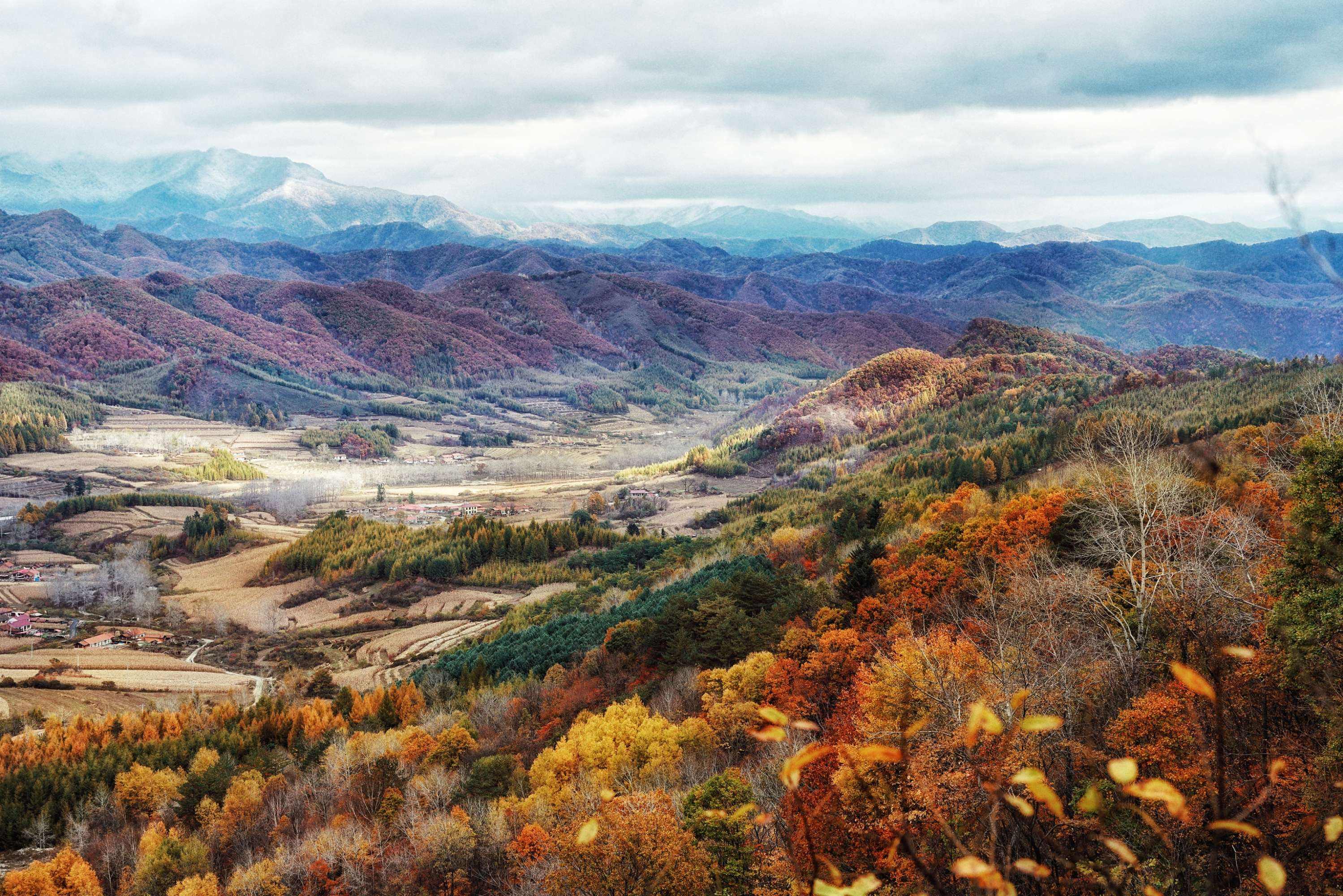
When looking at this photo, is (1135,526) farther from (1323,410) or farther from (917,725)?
(917,725)

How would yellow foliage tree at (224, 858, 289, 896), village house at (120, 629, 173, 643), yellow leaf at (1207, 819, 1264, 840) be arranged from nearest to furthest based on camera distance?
1. yellow leaf at (1207, 819, 1264, 840)
2. yellow foliage tree at (224, 858, 289, 896)
3. village house at (120, 629, 173, 643)

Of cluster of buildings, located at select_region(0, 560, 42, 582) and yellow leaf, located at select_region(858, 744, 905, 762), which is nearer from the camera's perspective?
yellow leaf, located at select_region(858, 744, 905, 762)

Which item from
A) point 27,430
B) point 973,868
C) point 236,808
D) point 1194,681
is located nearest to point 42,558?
point 27,430

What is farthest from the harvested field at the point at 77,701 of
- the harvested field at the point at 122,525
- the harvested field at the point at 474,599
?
the harvested field at the point at 122,525

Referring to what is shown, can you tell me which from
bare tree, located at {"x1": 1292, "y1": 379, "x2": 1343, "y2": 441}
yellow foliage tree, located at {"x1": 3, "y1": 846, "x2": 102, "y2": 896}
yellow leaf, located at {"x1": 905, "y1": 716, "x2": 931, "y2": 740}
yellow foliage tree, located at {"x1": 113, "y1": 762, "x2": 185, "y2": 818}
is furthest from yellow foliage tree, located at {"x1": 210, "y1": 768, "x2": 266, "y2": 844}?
bare tree, located at {"x1": 1292, "y1": 379, "x2": 1343, "y2": 441}

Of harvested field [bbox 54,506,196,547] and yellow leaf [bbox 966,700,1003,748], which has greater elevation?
yellow leaf [bbox 966,700,1003,748]

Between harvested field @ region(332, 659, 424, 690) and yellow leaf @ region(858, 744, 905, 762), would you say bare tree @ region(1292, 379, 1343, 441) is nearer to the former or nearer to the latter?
yellow leaf @ region(858, 744, 905, 762)

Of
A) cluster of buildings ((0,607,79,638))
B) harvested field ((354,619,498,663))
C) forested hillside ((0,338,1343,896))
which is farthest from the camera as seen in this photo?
cluster of buildings ((0,607,79,638))

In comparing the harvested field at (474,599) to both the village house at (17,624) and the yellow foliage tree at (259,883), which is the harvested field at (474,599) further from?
the yellow foliage tree at (259,883)

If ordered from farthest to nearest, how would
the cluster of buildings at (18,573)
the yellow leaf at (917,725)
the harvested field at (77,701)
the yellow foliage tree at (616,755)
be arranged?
the cluster of buildings at (18,573)
the harvested field at (77,701)
the yellow foliage tree at (616,755)
the yellow leaf at (917,725)

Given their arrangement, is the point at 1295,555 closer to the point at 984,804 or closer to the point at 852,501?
the point at 984,804

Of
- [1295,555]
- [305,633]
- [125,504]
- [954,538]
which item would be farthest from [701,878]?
[125,504]
